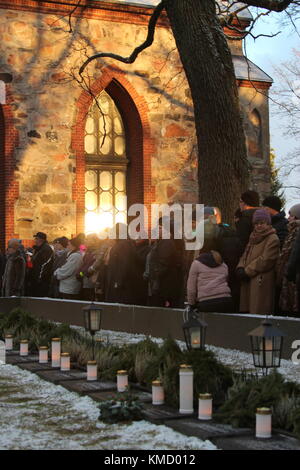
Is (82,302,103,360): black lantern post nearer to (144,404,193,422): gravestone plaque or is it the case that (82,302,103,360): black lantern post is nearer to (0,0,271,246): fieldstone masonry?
(144,404,193,422): gravestone plaque

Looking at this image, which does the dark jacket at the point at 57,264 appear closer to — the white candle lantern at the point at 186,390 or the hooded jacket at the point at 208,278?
the hooded jacket at the point at 208,278

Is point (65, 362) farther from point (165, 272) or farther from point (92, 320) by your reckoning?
point (165, 272)

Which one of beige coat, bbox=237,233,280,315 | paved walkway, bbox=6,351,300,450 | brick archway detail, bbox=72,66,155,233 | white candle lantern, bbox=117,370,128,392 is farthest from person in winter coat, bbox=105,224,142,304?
brick archway detail, bbox=72,66,155,233

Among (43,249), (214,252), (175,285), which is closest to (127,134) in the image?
(43,249)

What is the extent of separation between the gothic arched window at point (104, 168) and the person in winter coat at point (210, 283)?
12.0 meters

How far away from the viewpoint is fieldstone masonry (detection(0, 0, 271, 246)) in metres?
20.3

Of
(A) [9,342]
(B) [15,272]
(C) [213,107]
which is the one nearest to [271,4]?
(C) [213,107]

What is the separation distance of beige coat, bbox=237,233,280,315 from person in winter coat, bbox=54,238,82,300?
5.02 meters

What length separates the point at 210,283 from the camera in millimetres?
9453

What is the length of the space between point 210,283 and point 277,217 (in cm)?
128

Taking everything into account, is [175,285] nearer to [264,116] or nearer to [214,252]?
[214,252]

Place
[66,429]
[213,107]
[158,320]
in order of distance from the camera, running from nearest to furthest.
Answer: [66,429] → [158,320] → [213,107]

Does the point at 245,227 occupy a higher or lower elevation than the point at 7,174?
lower

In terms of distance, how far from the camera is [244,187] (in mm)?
13172
